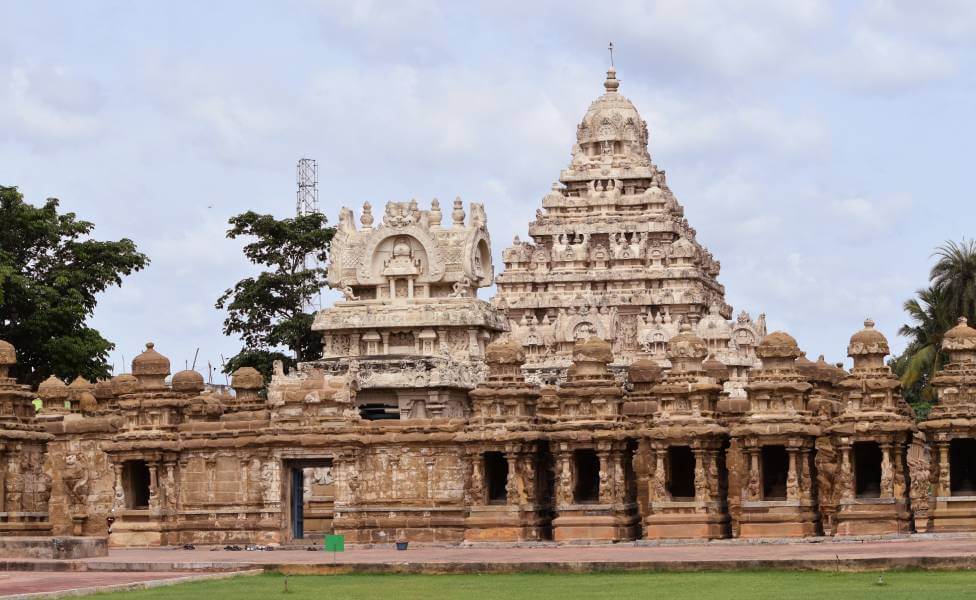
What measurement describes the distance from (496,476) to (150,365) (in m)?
9.68

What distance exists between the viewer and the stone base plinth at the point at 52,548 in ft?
165

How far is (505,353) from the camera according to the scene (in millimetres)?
58281

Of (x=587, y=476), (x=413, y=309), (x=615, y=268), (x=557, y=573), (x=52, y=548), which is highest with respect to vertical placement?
(x=615, y=268)

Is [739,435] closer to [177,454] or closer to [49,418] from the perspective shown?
[177,454]

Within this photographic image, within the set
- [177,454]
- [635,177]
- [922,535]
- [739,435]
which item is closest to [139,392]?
[177,454]

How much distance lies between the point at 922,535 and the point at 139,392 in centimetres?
2075

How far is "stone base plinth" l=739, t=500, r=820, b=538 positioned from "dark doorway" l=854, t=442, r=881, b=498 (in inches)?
52.2

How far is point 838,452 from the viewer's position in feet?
182

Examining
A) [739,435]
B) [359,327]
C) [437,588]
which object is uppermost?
[359,327]

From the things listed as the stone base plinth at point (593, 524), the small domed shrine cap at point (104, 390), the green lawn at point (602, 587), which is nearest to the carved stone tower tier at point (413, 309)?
the small domed shrine cap at point (104, 390)

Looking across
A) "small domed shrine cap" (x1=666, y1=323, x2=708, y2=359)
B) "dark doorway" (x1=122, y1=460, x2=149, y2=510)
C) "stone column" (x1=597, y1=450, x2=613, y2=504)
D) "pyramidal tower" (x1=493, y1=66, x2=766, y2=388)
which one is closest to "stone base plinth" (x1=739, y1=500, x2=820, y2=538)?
"stone column" (x1=597, y1=450, x2=613, y2=504)

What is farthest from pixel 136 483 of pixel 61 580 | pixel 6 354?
pixel 61 580

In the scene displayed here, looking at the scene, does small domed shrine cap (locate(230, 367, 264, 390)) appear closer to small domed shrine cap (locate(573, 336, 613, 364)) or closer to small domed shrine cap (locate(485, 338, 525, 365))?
small domed shrine cap (locate(485, 338, 525, 365))

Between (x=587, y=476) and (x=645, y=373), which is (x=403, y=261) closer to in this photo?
(x=645, y=373)
